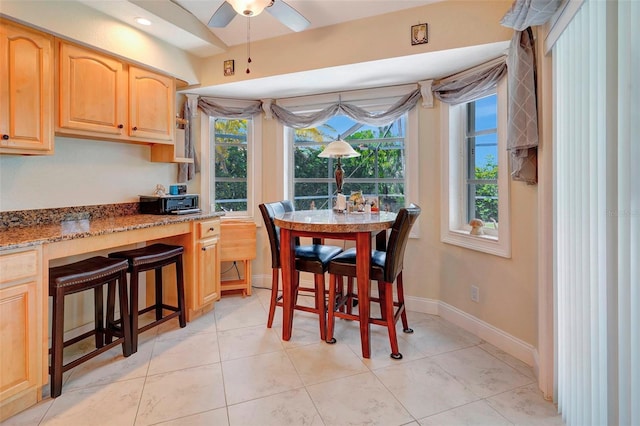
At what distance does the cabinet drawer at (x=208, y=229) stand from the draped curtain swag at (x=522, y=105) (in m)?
2.45

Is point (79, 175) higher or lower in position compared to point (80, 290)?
higher

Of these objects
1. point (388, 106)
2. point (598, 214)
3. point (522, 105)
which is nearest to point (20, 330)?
point (598, 214)

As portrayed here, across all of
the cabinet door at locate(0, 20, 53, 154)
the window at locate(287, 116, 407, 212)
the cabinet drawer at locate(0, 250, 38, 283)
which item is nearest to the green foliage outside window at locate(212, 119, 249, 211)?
the window at locate(287, 116, 407, 212)

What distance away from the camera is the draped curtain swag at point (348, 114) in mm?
3103

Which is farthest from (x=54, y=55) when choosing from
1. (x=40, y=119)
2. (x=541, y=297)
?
(x=541, y=297)

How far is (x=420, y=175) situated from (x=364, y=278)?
52.6 inches

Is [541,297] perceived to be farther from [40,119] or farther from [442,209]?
[40,119]

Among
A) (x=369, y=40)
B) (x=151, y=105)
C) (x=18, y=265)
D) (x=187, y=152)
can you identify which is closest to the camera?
(x=18, y=265)

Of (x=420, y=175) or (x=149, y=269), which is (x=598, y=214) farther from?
(x=149, y=269)

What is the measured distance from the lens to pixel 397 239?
7.38 feet

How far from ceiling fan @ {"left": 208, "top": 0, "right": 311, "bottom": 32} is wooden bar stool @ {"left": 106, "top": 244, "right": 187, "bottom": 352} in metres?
1.71

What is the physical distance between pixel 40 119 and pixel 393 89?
2.79 m

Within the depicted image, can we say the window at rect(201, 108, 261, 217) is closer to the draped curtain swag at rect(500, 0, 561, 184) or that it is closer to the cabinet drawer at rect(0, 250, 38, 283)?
the cabinet drawer at rect(0, 250, 38, 283)

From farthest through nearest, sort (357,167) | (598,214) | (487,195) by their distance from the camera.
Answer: (357,167)
(487,195)
(598,214)
